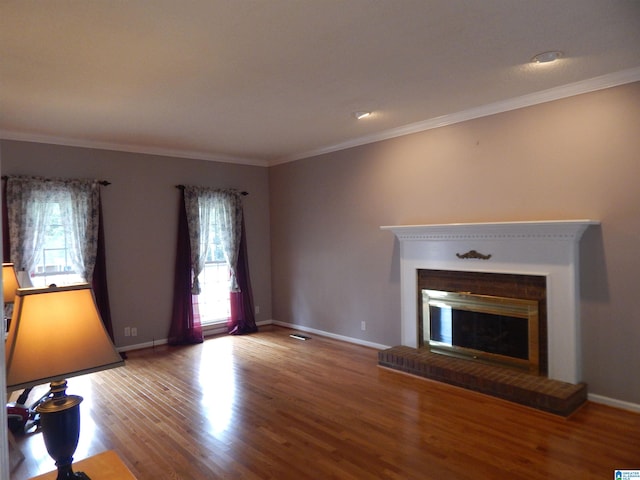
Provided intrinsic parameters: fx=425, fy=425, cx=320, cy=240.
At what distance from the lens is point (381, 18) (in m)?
2.42

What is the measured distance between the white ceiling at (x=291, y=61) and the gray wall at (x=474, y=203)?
11.9 inches

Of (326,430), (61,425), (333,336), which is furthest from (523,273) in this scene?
(61,425)

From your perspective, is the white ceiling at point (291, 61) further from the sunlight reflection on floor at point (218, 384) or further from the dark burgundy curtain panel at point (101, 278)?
the sunlight reflection on floor at point (218, 384)

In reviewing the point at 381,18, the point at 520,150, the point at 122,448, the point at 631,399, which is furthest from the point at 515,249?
the point at 122,448

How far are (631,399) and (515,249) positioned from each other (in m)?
1.46

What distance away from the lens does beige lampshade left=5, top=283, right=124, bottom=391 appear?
1.35m

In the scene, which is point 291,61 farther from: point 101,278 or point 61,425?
point 101,278

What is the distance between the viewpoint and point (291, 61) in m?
2.97

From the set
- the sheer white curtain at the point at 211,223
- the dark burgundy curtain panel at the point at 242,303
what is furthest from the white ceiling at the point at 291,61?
the dark burgundy curtain panel at the point at 242,303

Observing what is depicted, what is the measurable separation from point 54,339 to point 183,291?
14.9 feet

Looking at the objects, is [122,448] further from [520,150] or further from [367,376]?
[520,150]

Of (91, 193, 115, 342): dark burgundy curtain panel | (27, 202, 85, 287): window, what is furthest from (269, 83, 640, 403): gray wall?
(27, 202, 85, 287): window

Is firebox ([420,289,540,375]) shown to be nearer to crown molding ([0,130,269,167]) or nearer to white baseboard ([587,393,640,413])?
white baseboard ([587,393,640,413])

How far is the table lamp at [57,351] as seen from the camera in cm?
136
